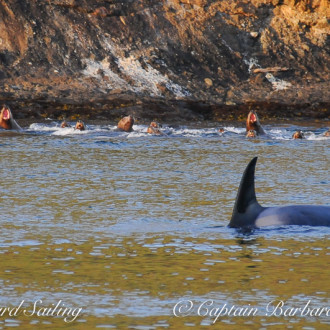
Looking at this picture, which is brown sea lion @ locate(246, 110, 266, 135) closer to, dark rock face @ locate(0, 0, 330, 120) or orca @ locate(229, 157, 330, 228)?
dark rock face @ locate(0, 0, 330, 120)

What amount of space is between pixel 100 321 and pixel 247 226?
4.41 meters

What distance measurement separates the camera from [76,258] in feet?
36.9

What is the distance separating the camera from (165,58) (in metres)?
42.5

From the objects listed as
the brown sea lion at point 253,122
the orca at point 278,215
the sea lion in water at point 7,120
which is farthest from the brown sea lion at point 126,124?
the orca at point 278,215

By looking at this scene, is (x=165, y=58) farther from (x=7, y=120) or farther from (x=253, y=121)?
(x=253, y=121)

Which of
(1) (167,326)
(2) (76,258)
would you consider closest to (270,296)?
(1) (167,326)

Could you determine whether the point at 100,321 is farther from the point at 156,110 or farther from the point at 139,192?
the point at 156,110

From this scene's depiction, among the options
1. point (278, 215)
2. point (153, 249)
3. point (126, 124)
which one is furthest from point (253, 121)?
point (153, 249)

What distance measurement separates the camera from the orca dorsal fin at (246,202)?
12.3 metres

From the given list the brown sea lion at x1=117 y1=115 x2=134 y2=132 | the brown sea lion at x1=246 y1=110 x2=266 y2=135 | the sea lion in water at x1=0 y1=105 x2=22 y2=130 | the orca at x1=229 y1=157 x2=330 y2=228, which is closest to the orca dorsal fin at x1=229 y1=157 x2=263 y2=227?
the orca at x1=229 y1=157 x2=330 y2=228

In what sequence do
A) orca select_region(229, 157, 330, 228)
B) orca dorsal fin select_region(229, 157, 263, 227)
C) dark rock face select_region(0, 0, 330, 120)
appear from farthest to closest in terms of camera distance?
dark rock face select_region(0, 0, 330, 120)
orca select_region(229, 157, 330, 228)
orca dorsal fin select_region(229, 157, 263, 227)

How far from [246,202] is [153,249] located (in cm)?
136

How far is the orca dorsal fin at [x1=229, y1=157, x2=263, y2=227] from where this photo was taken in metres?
12.3

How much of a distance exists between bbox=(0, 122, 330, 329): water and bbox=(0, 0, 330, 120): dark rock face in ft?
54.1
